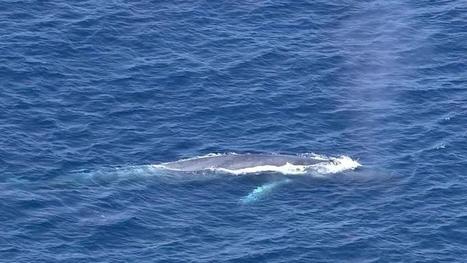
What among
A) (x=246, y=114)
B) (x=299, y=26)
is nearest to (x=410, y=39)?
(x=299, y=26)

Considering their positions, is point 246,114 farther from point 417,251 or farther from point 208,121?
point 417,251

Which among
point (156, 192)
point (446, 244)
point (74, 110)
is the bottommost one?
point (446, 244)

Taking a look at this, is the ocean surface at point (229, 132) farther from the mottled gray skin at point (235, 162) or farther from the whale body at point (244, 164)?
the mottled gray skin at point (235, 162)

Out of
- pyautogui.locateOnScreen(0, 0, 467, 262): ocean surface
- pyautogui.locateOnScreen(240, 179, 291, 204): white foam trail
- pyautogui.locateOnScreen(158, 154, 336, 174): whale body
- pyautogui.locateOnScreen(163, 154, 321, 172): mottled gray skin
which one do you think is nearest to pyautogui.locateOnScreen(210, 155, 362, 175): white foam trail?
pyautogui.locateOnScreen(158, 154, 336, 174): whale body

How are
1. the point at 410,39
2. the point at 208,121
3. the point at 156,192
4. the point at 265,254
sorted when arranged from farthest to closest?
the point at 410,39
the point at 208,121
the point at 156,192
the point at 265,254

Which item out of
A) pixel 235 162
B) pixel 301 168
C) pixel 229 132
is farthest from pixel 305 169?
pixel 229 132

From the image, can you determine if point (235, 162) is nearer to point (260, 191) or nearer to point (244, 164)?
point (244, 164)
